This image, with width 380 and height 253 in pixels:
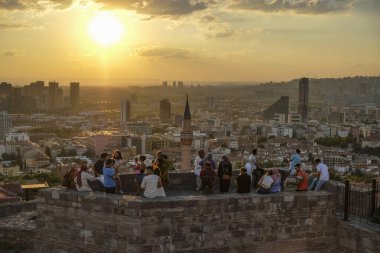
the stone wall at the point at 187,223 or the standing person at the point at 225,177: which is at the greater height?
the standing person at the point at 225,177

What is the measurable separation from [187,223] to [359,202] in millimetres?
2937

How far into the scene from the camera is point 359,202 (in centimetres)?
839

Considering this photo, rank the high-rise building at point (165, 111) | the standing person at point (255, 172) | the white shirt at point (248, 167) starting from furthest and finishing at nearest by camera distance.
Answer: the high-rise building at point (165, 111) < the standing person at point (255, 172) < the white shirt at point (248, 167)

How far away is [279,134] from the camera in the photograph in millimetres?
126750

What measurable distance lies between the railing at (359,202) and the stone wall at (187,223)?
0.28m

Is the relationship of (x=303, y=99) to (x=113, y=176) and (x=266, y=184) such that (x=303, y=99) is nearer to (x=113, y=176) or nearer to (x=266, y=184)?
(x=266, y=184)

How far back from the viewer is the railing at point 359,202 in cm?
786

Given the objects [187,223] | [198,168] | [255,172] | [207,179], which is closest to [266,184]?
[207,179]

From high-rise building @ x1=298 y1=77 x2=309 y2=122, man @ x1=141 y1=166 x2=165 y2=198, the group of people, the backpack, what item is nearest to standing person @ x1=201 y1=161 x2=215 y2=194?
the backpack

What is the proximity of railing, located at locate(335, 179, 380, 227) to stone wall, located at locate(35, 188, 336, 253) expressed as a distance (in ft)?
0.91

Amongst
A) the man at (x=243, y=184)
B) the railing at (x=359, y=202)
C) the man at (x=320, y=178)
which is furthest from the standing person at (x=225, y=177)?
the railing at (x=359, y=202)

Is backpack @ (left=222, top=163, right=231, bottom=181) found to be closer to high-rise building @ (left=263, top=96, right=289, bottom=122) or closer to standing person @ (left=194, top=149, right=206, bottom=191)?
standing person @ (left=194, top=149, right=206, bottom=191)

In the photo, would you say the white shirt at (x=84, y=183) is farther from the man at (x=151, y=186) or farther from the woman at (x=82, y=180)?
the man at (x=151, y=186)

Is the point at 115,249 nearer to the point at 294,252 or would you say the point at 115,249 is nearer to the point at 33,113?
the point at 294,252
